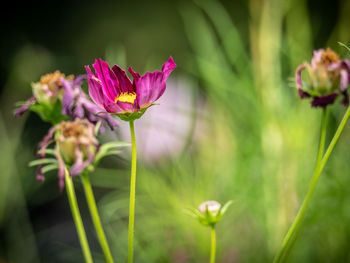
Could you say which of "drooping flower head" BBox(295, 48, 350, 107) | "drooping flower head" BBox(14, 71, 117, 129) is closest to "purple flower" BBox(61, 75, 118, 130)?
"drooping flower head" BBox(14, 71, 117, 129)

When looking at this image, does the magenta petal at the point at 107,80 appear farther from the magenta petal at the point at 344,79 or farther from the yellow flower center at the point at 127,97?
the magenta petal at the point at 344,79

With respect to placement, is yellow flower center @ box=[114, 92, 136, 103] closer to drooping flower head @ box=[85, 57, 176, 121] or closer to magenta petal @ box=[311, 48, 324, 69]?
drooping flower head @ box=[85, 57, 176, 121]

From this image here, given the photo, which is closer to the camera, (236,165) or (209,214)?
(209,214)

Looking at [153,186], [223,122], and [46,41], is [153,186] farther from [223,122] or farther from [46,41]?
[46,41]

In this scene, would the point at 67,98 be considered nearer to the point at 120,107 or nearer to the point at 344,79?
the point at 120,107

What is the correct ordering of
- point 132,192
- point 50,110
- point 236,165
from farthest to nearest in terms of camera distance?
point 236,165, point 50,110, point 132,192

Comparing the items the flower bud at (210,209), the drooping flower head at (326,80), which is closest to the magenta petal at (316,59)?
the drooping flower head at (326,80)

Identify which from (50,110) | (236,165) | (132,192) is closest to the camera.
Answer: (132,192)

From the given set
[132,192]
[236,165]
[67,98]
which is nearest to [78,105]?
[67,98]
